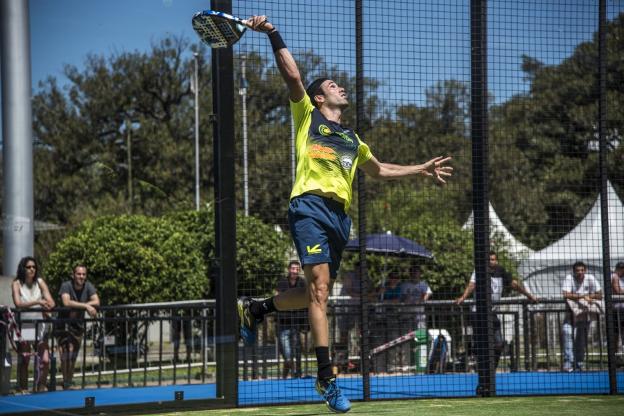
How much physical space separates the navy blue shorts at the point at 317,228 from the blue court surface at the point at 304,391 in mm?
2044

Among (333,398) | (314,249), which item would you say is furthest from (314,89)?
(333,398)

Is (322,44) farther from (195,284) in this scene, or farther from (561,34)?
(195,284)

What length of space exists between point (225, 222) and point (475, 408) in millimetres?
2409

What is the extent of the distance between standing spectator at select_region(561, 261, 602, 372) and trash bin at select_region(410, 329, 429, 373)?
1.76 meters

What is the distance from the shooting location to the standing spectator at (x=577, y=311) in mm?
11594

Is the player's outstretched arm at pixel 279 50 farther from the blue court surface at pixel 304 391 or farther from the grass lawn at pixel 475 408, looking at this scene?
the blue court surface at pixel 304 391

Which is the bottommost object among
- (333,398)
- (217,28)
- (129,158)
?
(333,398)

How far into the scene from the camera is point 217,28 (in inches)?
249

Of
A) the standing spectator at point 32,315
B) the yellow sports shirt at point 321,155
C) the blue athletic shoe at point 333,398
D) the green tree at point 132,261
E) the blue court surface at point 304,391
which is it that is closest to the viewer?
the blue athletic shoe at point 333,398

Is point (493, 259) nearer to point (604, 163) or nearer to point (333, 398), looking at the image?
point (604, 163)

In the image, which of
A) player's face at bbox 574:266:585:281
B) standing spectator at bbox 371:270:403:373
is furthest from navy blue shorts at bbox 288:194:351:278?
player's face at bbox 574:266:585:281

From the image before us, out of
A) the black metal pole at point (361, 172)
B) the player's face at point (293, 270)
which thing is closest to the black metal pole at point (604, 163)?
the black metal pole at point (361, 172)

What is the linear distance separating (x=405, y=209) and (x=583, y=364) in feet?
41.7

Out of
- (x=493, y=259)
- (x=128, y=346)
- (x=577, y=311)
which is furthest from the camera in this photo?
(x=577, y=311)
